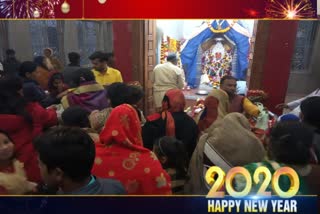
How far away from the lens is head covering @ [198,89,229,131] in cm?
136

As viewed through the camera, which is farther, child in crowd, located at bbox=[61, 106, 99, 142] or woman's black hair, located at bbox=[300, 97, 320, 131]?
child in crowd, located at bbox=[61, 106, 99, 142]

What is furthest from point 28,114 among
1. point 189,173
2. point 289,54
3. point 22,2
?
point 289,54

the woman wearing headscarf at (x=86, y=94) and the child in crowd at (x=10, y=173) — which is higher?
the woman wearing headscarf at (x=86, y=94)

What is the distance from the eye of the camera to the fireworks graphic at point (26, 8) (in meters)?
0.98

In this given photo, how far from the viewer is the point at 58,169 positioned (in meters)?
0.79

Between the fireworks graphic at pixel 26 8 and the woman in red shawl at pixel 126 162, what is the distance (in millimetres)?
437

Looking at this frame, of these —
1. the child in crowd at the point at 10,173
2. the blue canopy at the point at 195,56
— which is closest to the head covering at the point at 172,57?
the blue canopy at the point at 195,56

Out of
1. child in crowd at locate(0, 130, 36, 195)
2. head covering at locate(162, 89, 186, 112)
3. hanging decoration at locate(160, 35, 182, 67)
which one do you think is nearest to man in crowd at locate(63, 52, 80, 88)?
child in crowd at locate(0, 130, 36, 195)

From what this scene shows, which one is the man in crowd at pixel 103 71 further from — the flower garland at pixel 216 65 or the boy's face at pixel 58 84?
the flower garland at pixel 216 65

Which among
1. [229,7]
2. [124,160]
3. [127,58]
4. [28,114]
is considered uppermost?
[229,7]

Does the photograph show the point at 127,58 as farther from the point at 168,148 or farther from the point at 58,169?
the point at 58,169

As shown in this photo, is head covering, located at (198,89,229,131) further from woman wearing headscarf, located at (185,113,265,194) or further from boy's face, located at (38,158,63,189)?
boy's face, located at (38,158,63,189)

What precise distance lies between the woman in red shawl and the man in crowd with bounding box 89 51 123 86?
0.32 meters

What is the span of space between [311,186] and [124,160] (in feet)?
2.16
